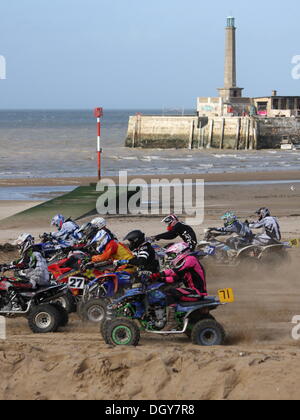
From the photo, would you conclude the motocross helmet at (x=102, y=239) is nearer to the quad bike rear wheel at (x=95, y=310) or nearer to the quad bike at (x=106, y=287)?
the quad bike at (x=106, y=287)

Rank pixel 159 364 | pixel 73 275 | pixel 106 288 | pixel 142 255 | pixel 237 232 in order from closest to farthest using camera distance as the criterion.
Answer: pixel 159 364, pixel 106 288, pixel 142 255, pixel 73 275, pixel 237 232

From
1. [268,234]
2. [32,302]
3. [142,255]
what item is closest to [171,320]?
[142,255]

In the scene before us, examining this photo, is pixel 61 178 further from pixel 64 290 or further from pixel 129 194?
pixel 64 290

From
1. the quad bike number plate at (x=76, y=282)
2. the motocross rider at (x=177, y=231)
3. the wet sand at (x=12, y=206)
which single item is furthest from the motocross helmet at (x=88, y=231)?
the wet sand at (x=12, y=206)

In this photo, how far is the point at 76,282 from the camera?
1330 centimetres

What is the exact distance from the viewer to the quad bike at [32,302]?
11.9 meters

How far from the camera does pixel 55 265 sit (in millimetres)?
14188

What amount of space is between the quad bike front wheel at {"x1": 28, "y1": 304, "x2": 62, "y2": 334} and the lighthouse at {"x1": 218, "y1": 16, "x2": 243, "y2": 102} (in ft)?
270

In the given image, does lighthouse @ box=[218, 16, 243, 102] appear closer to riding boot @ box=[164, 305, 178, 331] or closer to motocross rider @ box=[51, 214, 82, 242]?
motocross rider @ box=[51, 214, 82, 242]

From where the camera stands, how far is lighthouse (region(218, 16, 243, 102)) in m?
93.2

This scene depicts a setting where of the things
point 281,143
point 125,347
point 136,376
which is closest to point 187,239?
point 125,347

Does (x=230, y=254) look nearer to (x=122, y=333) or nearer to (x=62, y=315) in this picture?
(x=62, y=315)

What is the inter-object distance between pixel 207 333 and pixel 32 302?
2.98 m

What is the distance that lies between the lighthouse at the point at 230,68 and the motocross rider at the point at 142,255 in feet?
264
